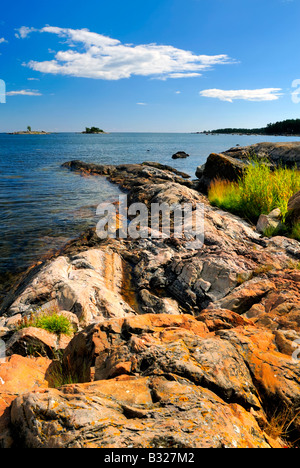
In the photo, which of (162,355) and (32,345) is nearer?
(162,355)

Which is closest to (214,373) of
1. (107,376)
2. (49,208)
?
(107,376)

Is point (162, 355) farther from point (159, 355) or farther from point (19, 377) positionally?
point (19, 377)

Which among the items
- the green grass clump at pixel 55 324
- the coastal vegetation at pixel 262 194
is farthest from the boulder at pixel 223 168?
the green grass clump at pixel 55 324

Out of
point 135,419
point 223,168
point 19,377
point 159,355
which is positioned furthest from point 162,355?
point 223,168

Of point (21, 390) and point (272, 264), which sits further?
point (272, 264)

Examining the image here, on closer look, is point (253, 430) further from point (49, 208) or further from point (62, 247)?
point (49, 208)

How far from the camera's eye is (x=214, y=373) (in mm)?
2844

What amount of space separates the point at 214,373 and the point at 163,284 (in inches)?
181

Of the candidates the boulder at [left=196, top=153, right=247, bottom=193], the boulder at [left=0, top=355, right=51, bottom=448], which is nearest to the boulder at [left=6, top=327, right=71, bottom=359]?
the boulder at [left=0, top=355, right=51, bottom=448]

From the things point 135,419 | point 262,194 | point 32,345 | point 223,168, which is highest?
point 223,168

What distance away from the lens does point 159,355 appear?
3066 millimetres

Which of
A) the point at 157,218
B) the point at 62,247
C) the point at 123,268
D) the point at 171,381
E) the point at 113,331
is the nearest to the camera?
the point at 171,381

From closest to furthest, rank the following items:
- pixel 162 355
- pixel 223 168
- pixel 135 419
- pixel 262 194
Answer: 1. pixel 135 419
2. pixel 162 355
3. pixel 262 194
4. pixel 223 168
